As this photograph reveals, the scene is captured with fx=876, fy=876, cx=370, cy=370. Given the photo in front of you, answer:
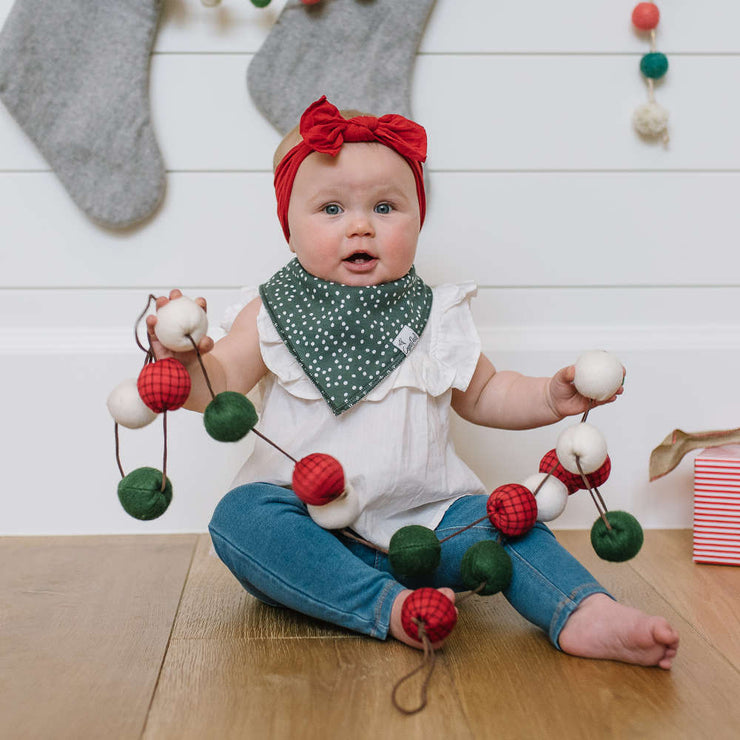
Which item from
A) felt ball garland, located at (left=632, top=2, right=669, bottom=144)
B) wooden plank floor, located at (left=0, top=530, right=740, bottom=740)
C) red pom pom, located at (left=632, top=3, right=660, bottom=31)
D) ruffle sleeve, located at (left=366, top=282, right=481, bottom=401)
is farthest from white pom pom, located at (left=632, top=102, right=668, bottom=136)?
wooden plank floor, located at (left=0, top=530, right=740, bottom=740)

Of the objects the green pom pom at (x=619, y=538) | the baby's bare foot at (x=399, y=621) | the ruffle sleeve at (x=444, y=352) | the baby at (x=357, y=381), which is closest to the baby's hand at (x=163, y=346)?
the baby at (x=357, y=381)

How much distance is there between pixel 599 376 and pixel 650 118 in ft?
2.06

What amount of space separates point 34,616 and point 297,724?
1.42 ft

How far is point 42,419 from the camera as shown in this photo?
4.61ft

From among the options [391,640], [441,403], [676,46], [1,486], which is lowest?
[1,486]

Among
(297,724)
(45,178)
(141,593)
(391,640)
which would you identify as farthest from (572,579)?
(45,178)

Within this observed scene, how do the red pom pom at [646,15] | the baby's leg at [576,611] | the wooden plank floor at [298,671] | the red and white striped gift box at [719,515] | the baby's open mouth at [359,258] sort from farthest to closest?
the red pom pom at [646,15] → the red and white striped gift box at [719,515] → the baby's open mouth at [359,258] → the baby's leg at [576,611] → the wooden plank floor at [298,671]

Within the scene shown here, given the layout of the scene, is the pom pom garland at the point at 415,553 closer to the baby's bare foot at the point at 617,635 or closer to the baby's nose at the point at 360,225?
the baby's bare foot at the point at 617,635

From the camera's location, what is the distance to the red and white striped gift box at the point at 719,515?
124 cm

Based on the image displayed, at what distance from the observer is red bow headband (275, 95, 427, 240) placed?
1012mm

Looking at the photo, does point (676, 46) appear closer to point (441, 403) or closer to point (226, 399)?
point (441, 403)

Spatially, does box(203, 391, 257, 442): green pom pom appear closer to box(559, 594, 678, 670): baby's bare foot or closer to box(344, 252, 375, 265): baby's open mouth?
box(344, 252, 375, 265): baby's open mouth

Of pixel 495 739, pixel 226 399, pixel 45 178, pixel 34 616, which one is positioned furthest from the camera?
pixel 45 178

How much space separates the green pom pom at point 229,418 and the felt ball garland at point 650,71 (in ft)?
2.82
